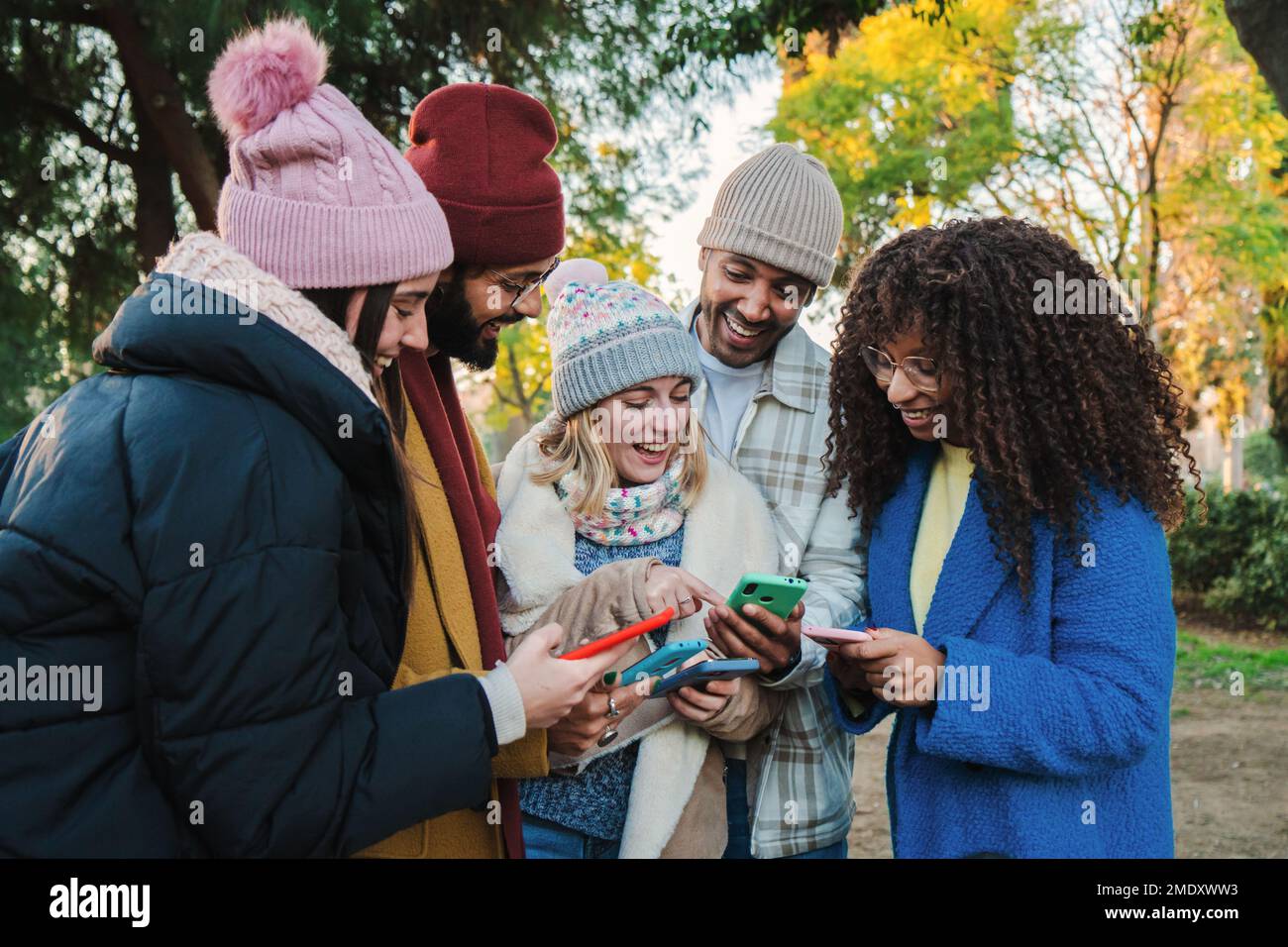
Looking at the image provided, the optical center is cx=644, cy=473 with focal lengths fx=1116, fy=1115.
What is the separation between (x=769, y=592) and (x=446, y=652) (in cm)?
67

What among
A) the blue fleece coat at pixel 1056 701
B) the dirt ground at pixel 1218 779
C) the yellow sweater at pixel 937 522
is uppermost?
the yellow sweater at pixel 937 522

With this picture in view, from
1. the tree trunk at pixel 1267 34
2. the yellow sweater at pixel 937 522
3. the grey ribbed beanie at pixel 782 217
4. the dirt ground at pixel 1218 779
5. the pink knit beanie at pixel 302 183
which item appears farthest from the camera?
the dirt ground at pixel 1218 779

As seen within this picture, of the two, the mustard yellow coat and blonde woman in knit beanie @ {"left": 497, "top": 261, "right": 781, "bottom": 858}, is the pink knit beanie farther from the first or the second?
blonde woman in knit beanie @ {"left": 497, "top": 261, "right": 781, "bottom": 858}

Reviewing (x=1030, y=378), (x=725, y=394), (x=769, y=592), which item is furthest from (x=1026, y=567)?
(x=725, y=394)

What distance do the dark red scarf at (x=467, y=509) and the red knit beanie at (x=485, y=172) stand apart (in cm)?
42

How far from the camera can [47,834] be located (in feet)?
5.06

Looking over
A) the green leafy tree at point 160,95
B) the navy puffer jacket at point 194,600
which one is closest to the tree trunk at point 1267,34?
the green leafy tree at point 160,95

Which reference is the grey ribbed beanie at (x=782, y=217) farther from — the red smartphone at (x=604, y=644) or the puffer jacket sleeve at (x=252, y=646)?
the puffer jacket sleeve at (x=252, y=646)

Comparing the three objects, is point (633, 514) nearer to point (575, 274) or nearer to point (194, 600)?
point (575, 274)

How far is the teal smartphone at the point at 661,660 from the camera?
2227 mm

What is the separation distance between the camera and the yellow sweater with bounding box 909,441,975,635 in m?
2.43

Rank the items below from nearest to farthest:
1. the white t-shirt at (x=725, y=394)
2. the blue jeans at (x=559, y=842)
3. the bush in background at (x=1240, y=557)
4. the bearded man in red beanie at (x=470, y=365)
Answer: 1. the bearded man in red beanie at (x=470, y=365)
2. the blue jeans at (x=559, y=842)
3. the white t-shirt at (x=725, y=394)
4. the bush in background at (x=1240, y=557)

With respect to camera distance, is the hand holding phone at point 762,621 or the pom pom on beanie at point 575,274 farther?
the pom pom on beanie at point 575,274

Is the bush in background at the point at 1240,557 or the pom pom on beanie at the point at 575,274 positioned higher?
the pom pom on beanie at the point at 575,274
